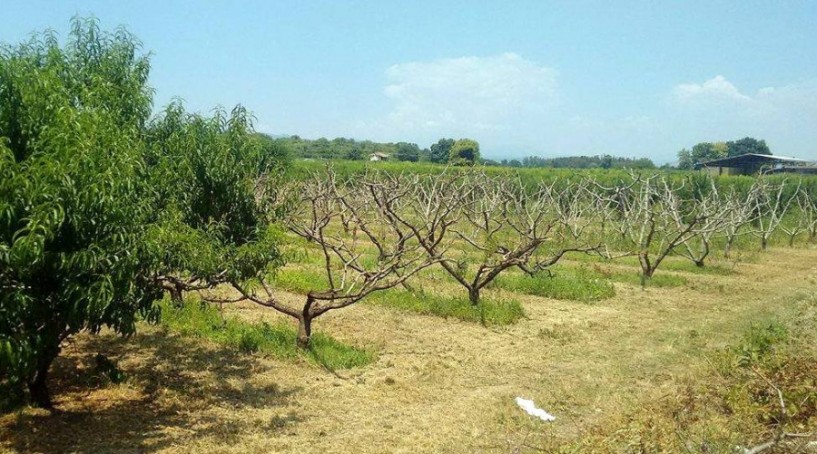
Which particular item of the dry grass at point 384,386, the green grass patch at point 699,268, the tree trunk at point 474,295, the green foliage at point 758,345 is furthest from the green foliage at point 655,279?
the green foliage at point 758,345

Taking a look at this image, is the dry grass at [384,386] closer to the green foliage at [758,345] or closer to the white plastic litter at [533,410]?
the white plastic litter at [533,410]

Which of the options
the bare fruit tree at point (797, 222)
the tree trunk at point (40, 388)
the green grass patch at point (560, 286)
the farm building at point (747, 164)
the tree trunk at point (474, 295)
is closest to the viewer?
the tree trunk at point (40, 388)

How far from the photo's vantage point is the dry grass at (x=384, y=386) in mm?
6422

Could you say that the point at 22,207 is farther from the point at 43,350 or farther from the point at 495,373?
the point at 495,373

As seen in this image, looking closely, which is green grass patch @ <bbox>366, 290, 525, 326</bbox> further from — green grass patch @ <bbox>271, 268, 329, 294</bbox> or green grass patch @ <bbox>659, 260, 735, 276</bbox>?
green grass patch @ <bbox>659, 260, 735, 276</bbox>

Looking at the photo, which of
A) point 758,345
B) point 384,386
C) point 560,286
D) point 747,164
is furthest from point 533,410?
point 747,164

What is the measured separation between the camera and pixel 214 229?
23.9 ft

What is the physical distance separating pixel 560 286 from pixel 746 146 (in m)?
70.8

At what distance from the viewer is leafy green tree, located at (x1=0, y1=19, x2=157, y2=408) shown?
4617 millimetres

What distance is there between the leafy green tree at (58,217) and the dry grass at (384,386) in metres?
1.28

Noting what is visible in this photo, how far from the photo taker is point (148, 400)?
24.1ft

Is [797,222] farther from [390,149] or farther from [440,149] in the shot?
[390,149]

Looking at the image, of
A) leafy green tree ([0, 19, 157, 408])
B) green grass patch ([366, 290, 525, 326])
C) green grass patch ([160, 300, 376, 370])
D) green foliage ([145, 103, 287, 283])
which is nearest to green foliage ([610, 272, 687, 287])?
green grass patch ([366, 290, 525, 326])

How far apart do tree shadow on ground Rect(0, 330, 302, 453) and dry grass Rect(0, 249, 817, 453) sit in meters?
0.02
